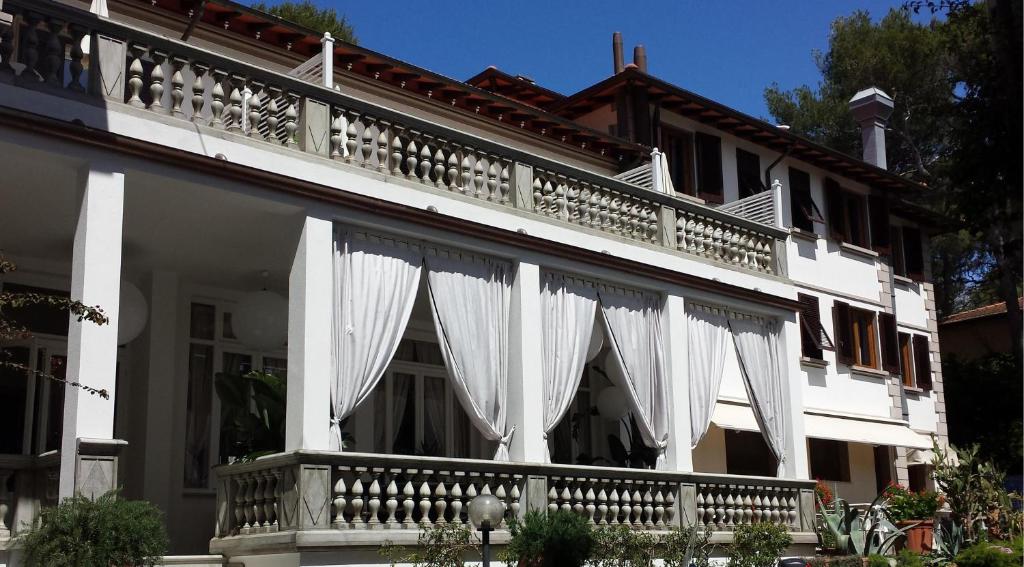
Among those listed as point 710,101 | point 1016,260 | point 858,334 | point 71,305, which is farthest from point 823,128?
point 71,305

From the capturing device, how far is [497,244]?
14.4 metres

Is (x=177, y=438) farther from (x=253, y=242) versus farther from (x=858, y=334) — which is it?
(x=858, y=334)

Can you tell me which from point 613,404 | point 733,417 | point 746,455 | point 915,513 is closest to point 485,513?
point 613,404

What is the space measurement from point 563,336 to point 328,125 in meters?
4.12

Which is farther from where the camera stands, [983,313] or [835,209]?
[983,313]

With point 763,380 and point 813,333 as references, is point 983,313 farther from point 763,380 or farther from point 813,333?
point 763,380

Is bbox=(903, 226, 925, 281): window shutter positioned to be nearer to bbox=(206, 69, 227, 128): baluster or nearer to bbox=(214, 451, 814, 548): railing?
bbox=(214, 451, 814, 548): railing

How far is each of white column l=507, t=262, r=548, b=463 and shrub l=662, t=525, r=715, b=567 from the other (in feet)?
6.11

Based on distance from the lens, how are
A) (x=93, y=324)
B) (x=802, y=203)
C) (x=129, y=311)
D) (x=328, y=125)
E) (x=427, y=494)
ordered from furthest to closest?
(x=802, y=203) < (x=328, y=125) < (x=129, y=311) < (x=427, y=494) < (x=93, y=324)

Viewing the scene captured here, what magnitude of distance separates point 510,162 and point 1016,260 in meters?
6.20

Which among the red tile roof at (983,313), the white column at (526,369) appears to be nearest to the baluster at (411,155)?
the white column at (526,369)

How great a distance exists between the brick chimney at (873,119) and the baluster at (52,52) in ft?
75.4

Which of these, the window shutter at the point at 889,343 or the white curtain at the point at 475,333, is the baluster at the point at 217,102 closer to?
the white curtain at the point at 475,333

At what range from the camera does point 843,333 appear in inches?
1012
